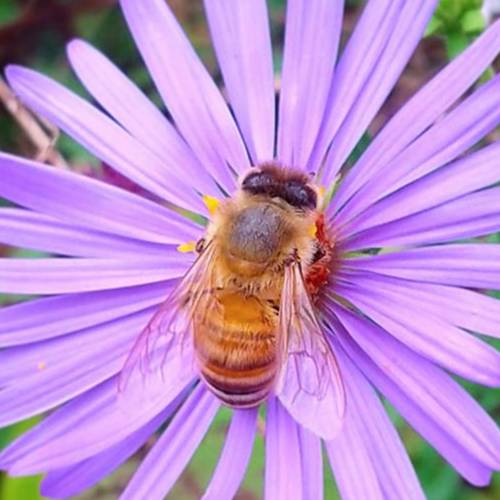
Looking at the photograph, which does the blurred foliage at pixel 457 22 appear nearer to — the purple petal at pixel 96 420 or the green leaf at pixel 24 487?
the purple petal at pixel 96 420

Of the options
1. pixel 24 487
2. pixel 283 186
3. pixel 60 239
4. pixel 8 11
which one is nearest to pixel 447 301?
pixel 283 186

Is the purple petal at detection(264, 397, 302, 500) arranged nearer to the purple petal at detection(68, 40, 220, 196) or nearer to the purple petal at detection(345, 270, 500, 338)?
the purple petal at detection(345, 270, 500, 338)

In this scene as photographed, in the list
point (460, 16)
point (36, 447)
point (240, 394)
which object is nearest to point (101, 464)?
point (36, 447)

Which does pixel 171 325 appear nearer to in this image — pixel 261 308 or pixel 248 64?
pixel 261 308

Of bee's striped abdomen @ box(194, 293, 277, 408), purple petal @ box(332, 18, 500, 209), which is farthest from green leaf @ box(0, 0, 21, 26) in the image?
bee's striped abdomen @ box(194, 293, 277, 408)

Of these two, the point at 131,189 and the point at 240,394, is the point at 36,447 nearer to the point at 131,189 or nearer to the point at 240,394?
the point at 240,394

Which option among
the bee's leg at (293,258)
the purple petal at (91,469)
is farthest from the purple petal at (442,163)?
the purple petal at (91,469)
